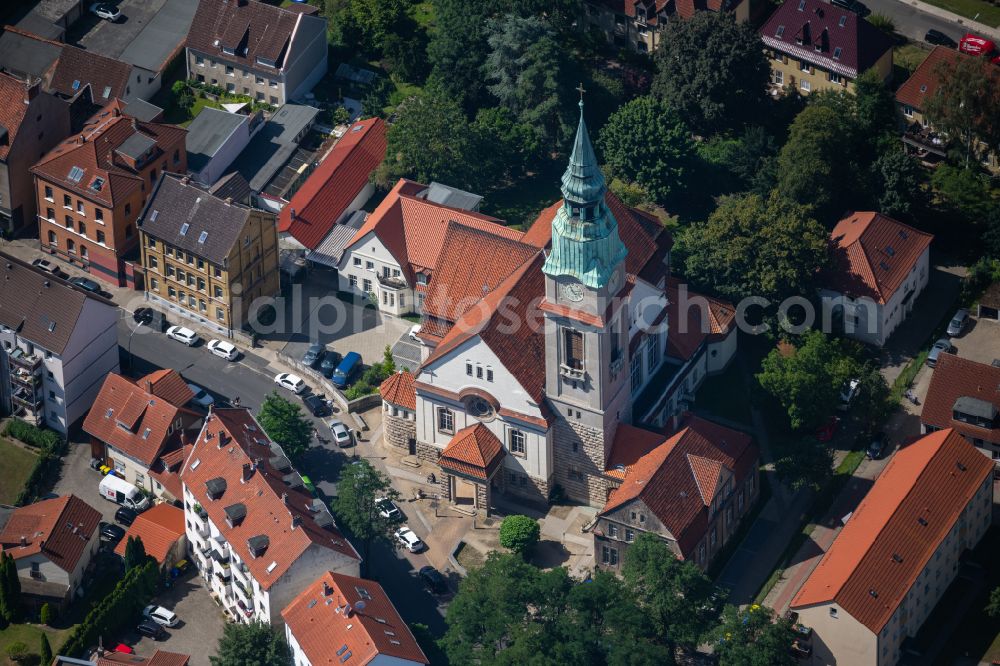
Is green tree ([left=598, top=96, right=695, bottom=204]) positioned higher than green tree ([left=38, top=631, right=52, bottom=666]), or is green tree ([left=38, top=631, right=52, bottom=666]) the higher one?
green tree ([left=598, top=96, right=695, bottom=204])

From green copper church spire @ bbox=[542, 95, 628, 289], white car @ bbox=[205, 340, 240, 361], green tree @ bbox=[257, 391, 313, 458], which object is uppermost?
green copper church spire @ bbox=[542, 95, 628, 289]

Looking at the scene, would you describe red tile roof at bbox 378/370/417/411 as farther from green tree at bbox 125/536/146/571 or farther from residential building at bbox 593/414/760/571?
green tree at bbox 125/536/146/571

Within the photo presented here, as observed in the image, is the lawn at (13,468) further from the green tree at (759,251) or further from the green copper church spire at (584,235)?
the green tree at (759,251)

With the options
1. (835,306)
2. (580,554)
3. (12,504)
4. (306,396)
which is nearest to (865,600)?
(580,554)

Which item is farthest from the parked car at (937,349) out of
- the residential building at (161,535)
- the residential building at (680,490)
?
the residential building at (161,535)

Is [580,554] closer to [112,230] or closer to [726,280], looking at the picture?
[726,280]

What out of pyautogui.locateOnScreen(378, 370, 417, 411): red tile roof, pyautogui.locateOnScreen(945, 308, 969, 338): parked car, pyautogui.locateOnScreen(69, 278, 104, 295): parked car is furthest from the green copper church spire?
pyautogui.locateOnScreen(69, 278, 104, 295): parked car
